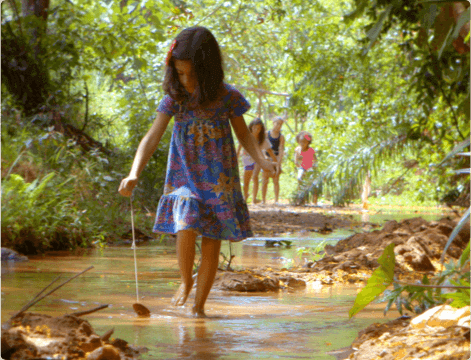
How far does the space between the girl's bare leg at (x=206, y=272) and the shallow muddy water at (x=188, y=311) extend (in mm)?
99

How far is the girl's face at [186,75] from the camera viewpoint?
3.94 m

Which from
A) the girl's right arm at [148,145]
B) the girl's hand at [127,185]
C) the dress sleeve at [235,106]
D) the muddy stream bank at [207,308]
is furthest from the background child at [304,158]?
the girl's hand at [127,185]

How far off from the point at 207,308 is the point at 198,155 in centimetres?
93

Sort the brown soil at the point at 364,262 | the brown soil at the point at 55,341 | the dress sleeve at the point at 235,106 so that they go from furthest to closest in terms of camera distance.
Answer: the brown soil at the point at 364,262 < the dress sleeve at the point at 235,106 < the brown soil at the point at 55,341

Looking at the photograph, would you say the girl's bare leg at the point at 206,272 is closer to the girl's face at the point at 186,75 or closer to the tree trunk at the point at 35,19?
the girl's face at the point at 186,75

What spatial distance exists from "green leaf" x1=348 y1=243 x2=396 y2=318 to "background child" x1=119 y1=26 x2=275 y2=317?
1389 millimetres

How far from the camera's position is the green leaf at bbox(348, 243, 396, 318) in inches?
102

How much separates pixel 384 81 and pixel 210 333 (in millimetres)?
10001

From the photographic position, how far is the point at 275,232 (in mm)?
10156

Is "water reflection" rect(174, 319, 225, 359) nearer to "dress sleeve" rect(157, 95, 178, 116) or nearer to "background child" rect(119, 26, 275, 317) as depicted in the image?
"background child" rect(119, 26, 275, 317)

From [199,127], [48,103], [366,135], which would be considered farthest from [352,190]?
[199,127]

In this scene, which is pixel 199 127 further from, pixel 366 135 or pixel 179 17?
pixel 179 17

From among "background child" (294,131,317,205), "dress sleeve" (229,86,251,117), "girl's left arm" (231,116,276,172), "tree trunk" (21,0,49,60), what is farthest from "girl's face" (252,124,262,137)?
"dress sleeve" (229,86,251,117)

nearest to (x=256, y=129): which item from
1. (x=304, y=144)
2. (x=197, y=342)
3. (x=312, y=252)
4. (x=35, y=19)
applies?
(x=304, y=144)
